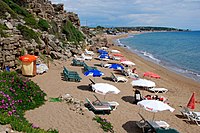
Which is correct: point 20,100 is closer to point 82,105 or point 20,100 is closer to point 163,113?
point 82,105

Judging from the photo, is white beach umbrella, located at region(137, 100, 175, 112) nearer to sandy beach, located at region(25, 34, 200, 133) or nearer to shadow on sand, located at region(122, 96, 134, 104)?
sandy beach, located at region(25, 34, 200, 133)

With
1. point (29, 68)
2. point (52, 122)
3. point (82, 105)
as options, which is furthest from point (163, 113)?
point (29, 68)

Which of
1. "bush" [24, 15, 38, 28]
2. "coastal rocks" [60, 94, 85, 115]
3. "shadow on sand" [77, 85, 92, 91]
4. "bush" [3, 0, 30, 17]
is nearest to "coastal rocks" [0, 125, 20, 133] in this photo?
"coastal rocks" [60, 94, 85, 115]

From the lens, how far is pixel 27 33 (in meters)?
24.9

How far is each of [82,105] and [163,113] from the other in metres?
5.03

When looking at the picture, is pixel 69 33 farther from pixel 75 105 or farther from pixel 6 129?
pixel 6 129

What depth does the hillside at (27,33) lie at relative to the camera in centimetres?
1889

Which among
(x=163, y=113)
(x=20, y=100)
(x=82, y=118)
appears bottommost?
(x=163, y=113)

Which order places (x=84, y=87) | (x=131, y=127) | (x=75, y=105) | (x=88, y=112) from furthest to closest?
(x=84, y=87)
(x=75, y=105)
(x=88, y=112)
(x=131, y=127)

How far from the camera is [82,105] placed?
43.6 feet

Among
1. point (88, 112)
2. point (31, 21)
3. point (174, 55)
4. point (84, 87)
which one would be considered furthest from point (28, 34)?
point (174, 55)

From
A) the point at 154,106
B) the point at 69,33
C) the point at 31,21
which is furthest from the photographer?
the point at 69,33

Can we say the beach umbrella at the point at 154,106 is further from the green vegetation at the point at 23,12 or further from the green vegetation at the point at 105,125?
the green vegetation at the point at 23,12

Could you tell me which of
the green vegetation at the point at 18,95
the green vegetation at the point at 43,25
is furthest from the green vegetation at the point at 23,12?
the green vegetation at the point at 18,95
